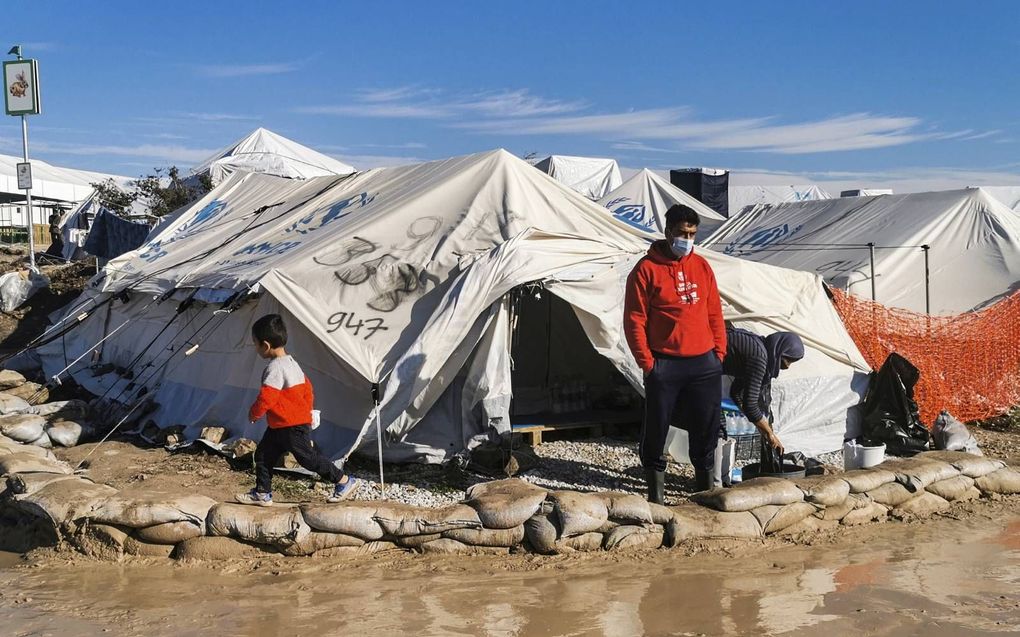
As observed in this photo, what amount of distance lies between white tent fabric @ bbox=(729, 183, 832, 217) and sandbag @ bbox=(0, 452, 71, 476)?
22.3m

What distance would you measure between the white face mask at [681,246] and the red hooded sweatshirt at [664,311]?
67 mm

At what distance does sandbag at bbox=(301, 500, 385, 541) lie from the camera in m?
5.16

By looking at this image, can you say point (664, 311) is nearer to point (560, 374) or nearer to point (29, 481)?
point (29, 481)

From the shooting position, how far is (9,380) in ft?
34.8

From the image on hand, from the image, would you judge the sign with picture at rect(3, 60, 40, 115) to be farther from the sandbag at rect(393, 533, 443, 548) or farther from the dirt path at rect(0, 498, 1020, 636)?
the sandbag at rect(393, 533, 443, 548)

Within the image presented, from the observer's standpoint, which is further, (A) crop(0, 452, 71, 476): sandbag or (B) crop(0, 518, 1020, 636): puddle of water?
(A) crop(0, 452, 71, 476): sandbag

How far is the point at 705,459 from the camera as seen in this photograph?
6004 mm

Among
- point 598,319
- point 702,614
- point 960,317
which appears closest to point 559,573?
point 702,614

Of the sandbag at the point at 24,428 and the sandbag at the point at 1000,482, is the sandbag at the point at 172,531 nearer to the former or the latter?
the sandbag at the point at 24,428

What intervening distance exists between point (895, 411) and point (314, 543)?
5.31 metres

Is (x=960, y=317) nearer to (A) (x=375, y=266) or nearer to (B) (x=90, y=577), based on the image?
(A) (x=375, y=266)

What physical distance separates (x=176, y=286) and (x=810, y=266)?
8738 millimetres

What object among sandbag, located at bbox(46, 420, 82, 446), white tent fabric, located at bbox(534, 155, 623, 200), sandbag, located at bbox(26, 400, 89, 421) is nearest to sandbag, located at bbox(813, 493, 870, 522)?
sandbag, located at bbox(46, 420, 82, 446)

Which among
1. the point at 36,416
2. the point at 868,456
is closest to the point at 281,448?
the point at 868,456
